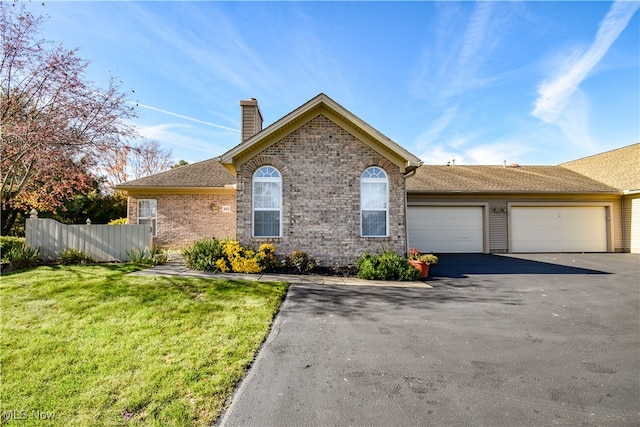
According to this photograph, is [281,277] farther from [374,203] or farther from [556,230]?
[556,230]

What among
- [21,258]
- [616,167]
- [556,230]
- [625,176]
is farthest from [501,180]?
[21,258]

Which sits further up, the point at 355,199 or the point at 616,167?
the point at 616,167

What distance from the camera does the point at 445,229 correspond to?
14.8 meters

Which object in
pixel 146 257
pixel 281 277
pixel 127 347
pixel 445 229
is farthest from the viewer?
pixel 445 229

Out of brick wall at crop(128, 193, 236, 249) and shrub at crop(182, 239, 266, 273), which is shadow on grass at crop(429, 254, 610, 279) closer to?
shrub at crop(182, 239, 266, 273)

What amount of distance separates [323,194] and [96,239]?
8.23m

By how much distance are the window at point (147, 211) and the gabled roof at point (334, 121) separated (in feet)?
22.4

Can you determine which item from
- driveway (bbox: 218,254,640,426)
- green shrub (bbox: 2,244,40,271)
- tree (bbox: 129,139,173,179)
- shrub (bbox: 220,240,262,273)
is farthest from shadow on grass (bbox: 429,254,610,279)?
tree (bbox: 129,139,173,179)

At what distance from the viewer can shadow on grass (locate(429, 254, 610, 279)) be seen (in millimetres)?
10195

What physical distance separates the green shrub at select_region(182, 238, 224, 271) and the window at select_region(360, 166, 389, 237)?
4838mm

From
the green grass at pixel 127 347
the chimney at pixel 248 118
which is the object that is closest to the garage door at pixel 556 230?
the chimney at pixel 248 118

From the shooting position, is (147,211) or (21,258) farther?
(147,211)

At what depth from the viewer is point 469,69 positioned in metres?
11.3

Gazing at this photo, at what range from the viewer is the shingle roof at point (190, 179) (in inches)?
556
